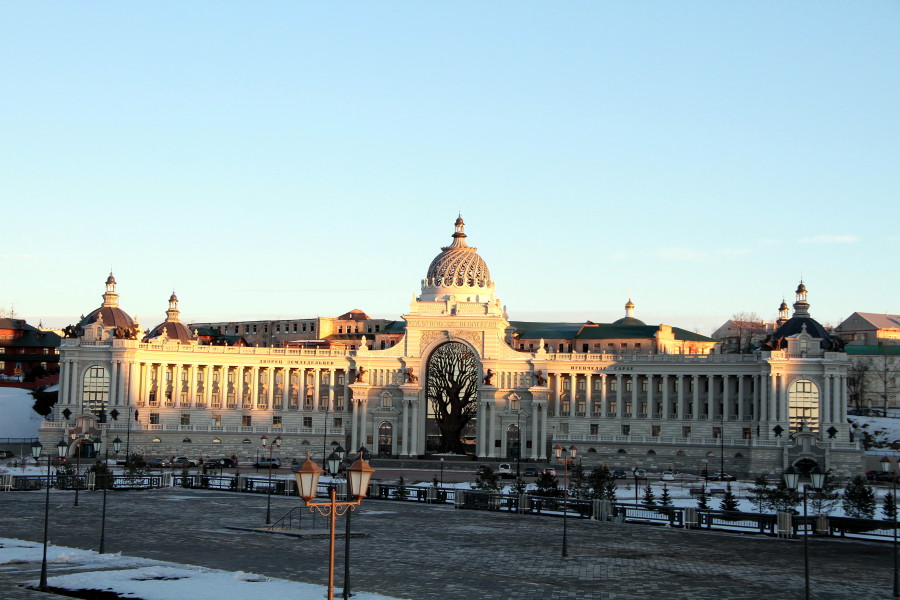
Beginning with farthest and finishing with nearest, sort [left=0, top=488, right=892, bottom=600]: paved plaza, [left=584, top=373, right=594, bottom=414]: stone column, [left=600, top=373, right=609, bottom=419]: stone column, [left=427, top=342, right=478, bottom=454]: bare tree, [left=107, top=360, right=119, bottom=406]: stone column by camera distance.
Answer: [left=600, top=373, right=609, bottom=419]: stone column → [left=584, top=373, right=594, bottom=414]: stone column → [left=427, top=342, right=478, bottom=454]: bare tree → [left=107, top=360, right=119, bottom=406]: stone column → [left=0, top=488, right=892, bottom=600]: paved plaza

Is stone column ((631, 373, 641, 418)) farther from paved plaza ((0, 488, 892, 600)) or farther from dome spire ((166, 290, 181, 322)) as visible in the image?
paved plaza ((0, 488, 892, 600))

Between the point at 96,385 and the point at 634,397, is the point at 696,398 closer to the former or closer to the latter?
the point at 634,397

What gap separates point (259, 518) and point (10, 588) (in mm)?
25880

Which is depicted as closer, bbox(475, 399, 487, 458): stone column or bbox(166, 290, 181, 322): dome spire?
bbox(475, 399, 487, 458): stone column

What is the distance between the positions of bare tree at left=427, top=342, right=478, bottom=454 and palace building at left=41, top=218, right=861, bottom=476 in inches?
9.6

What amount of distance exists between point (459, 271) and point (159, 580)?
105m

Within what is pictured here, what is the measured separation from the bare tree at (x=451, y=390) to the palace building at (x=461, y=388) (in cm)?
24

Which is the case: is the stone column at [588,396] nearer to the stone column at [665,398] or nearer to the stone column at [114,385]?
the stone column at [665,398]

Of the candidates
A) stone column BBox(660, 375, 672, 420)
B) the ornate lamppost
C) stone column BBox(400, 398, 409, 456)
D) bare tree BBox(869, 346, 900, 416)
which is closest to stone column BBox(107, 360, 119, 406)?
stone column BBox(400, 398, 409, 456)

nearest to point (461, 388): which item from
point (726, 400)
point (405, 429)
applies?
point (405, 429)

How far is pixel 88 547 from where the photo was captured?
50.0m

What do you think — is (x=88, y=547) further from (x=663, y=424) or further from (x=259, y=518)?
(x=663, y=424)

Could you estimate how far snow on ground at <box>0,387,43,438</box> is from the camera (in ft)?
468

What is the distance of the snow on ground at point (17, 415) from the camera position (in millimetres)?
142625
